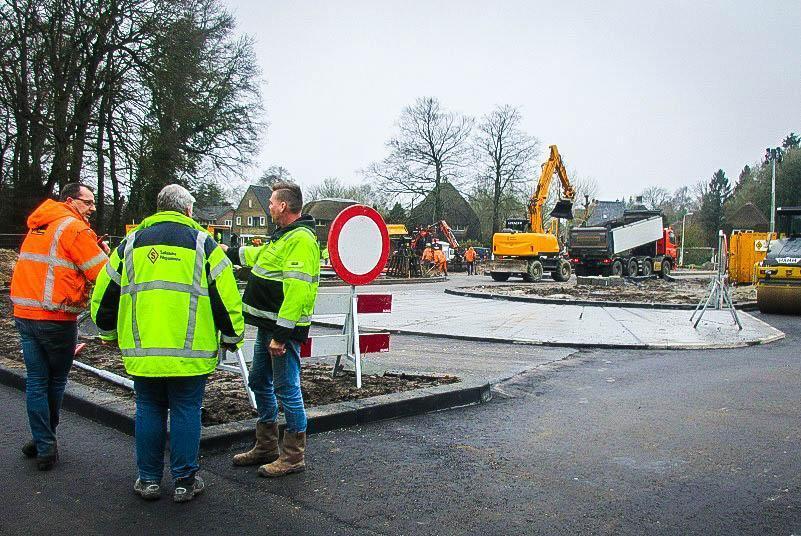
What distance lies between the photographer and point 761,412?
6164mm

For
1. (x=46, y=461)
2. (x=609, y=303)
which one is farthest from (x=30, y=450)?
(x=609, y=303)

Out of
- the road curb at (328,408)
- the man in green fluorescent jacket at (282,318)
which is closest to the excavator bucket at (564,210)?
the road curb at (328,408)

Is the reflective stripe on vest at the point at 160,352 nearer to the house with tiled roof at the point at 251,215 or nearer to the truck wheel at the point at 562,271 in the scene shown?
the truck wheel at the point at 562,271

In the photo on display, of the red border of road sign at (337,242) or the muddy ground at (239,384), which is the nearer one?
the muddy ground at (239,384)

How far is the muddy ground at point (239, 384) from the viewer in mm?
5488

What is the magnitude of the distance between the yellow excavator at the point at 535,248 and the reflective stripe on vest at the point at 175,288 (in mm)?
26164

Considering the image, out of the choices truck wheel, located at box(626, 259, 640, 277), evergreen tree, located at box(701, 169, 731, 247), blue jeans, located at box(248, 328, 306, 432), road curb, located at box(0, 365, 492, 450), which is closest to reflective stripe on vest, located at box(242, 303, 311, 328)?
blue jeans, located at box(248, 328, 306, 432)

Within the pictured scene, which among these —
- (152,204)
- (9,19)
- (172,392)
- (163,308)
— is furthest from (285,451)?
(152,204)

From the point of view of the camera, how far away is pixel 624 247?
3022cm

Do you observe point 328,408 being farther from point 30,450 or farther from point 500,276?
point 500,276

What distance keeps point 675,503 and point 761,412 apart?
2765mm

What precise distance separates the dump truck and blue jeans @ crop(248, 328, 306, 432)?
87.2 feet

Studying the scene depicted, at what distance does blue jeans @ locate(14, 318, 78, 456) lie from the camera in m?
4.47

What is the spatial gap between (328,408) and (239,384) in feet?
4.21
